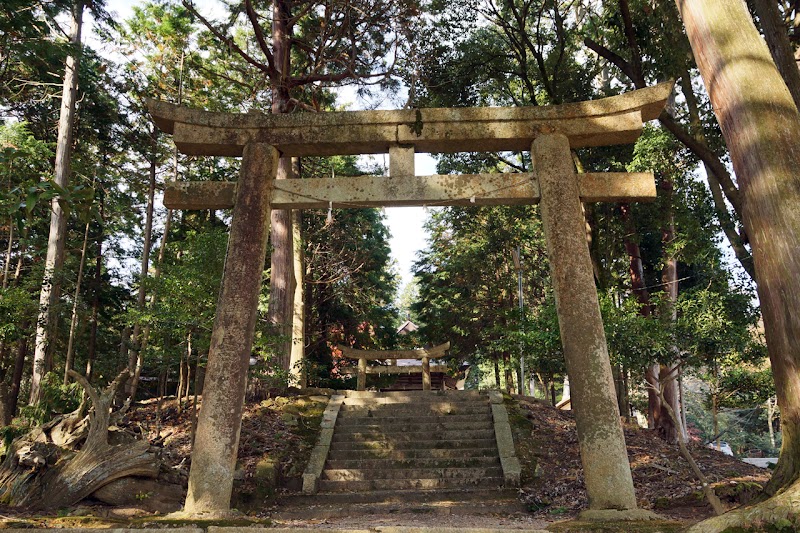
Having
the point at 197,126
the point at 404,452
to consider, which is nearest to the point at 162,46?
the point at 197,126

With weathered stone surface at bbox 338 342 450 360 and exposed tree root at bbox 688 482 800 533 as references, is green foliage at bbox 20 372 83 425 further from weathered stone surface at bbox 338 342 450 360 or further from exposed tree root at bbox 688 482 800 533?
exposed tree root at bbox 688 482 800 533

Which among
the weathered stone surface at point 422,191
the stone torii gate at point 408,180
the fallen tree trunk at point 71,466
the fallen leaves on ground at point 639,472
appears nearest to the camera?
the stone torii gate at point 408,180

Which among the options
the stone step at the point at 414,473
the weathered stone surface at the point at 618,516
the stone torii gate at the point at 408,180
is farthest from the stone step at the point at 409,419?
the weathered stone surface at the point at 618,516

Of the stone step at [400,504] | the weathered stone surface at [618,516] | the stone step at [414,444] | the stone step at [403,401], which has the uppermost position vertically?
the stone step at [403,401]

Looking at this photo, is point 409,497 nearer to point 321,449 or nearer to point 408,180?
point 321,449

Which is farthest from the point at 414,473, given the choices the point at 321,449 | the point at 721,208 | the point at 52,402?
the point at 721,208

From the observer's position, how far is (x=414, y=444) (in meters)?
9.41

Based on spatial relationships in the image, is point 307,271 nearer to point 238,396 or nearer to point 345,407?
point 345,407

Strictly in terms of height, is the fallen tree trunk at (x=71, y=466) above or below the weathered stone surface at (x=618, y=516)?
above

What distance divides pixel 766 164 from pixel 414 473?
21.3 ft

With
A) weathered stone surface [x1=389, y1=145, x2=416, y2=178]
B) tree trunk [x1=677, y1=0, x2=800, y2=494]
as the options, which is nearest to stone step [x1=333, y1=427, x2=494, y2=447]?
weathered stone surface [x1=389, y1=145, x2=416, y2=178]

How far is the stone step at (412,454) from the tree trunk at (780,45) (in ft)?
22.0

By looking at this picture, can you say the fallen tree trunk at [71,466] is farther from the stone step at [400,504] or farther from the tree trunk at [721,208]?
the tree trunk at [721,208]

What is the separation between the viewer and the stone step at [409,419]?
10.3m
